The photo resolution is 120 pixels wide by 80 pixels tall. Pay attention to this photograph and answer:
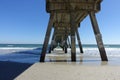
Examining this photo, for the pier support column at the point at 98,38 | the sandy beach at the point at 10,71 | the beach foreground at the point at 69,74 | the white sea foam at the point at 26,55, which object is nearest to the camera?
the beach foreground at the point at 69,74

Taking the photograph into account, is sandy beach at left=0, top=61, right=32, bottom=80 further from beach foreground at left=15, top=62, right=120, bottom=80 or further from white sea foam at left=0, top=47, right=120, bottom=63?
white sea foam at left=0, top=47, right=120, bottom=63

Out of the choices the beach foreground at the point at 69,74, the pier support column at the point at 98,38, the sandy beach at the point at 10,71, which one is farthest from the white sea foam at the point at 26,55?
the beach foreground at the point at 69,74

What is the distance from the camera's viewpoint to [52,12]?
12.5m

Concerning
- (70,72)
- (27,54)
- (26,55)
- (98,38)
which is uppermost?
(98,38)

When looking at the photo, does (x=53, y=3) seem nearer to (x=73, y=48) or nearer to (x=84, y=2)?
(x=84, y=2)

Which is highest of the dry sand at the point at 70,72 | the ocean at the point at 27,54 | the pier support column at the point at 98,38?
the pier support column at the point at 98,38

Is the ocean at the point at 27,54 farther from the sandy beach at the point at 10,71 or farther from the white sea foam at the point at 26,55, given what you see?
the sandy beach at the point at 10,71

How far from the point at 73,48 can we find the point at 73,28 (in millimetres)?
1087

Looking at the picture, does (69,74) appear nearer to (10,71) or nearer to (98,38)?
(10,71)

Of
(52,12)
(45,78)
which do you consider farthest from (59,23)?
(45,78)

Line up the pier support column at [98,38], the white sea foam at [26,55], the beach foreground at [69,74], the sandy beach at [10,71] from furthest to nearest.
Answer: the white sea foam at [26,55] → the pier support column at [98,38] → the sandy beach at [10,71] → the beach foreground at [69,74]

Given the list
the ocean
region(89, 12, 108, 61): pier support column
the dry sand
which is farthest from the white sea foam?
the dry sand

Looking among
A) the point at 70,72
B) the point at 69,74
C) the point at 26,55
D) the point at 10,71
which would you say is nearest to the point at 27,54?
the point at 26,55

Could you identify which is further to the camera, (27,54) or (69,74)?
(27,54)
